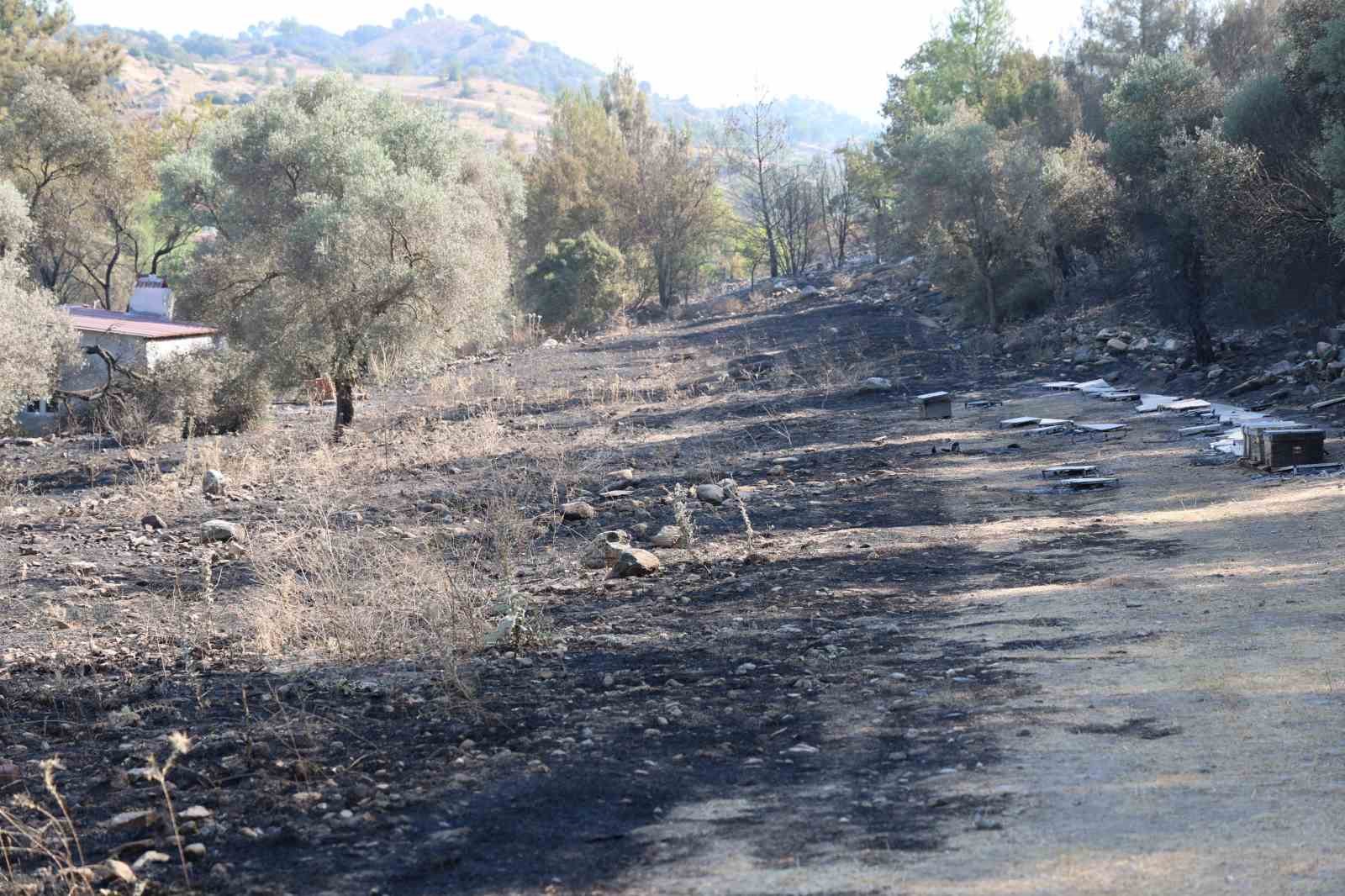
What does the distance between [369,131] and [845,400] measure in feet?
33.8

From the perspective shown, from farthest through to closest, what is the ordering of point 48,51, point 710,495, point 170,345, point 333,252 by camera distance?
point 48,51, point 170,345, point 333,252, point 710,495

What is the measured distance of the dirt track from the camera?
4352 mm

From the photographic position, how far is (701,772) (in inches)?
212

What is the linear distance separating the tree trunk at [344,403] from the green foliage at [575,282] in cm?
2705

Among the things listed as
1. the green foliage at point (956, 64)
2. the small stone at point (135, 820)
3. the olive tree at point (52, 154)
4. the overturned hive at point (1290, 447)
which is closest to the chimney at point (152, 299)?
the olive tree at point (52, 154)

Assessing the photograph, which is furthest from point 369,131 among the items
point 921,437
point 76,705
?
point 76,705

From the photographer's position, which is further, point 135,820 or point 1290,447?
point 1290,447

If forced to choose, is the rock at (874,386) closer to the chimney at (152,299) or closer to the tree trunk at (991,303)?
the tree trunk at (991,303)

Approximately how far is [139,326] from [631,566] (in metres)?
19.9

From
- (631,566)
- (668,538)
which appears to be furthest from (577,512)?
(631,566)

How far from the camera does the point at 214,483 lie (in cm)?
1608

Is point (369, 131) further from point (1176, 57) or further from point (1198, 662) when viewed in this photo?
point (1198, 662)

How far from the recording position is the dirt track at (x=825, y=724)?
4.35m

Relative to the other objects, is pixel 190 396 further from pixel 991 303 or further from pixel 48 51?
pixel 48 51
